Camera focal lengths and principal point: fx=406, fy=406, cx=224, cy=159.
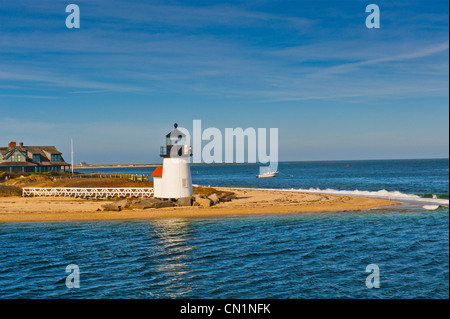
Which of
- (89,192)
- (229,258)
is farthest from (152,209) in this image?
(229,258)

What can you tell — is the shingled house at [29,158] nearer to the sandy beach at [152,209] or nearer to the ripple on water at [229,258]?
the sandy beach at [152,209]

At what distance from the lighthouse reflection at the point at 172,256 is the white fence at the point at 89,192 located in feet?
47.5

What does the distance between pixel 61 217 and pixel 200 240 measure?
548 inches

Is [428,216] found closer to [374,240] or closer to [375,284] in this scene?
[374,240]

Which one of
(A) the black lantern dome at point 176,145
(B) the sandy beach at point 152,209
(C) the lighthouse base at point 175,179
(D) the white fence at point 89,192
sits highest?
(A) the black lantern dome at point 176,145

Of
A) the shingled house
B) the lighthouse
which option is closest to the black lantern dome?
the lighthouse

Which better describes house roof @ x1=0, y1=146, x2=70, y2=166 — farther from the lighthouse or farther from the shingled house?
the lighthouse

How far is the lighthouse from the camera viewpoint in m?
35.1

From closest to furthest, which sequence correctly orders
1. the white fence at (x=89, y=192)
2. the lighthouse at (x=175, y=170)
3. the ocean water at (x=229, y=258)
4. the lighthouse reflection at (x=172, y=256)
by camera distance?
the ocean water at (x=229, y=258) < the lighthouse reflection at (x=172, y=256) < the lighthouse at (x=175, y=170) < the white fence at (x=89, y=192)

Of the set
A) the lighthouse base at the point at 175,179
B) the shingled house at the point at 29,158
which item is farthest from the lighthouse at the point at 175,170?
the shingled house at the point at 29,158

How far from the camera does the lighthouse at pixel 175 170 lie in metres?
35.1

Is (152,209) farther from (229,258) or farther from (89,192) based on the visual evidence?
(229,258)

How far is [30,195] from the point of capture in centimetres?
4641
